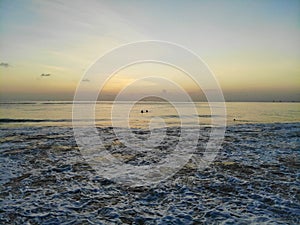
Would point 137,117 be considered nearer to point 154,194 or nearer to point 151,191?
point 151,191

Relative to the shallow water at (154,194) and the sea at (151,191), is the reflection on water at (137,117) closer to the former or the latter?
the sea at (151,191)

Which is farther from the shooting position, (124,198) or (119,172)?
(119,172)

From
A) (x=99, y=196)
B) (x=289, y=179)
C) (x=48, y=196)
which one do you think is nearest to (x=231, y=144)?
(x=289, y=179)

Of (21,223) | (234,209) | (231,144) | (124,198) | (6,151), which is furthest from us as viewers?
(231,144)

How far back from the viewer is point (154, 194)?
684cm

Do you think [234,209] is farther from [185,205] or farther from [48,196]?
[48,196]

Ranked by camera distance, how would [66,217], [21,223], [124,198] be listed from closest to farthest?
[21,223] → [66,217] → [124,198]

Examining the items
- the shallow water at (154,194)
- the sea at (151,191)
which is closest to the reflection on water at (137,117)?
the sea at (151,191)

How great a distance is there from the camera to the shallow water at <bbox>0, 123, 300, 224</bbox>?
543 centimetres

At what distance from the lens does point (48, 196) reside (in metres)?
6.61

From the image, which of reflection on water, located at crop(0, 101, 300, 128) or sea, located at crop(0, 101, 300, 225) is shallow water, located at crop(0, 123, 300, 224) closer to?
sea, located at crop(0, 101, 300, 225)

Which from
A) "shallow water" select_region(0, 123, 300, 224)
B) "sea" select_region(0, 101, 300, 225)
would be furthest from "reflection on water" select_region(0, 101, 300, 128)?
"shallow water" select_region(0, 123, 300, 224)

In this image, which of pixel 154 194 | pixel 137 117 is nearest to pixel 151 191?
pixel 154 194

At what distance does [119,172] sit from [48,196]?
113 inches
